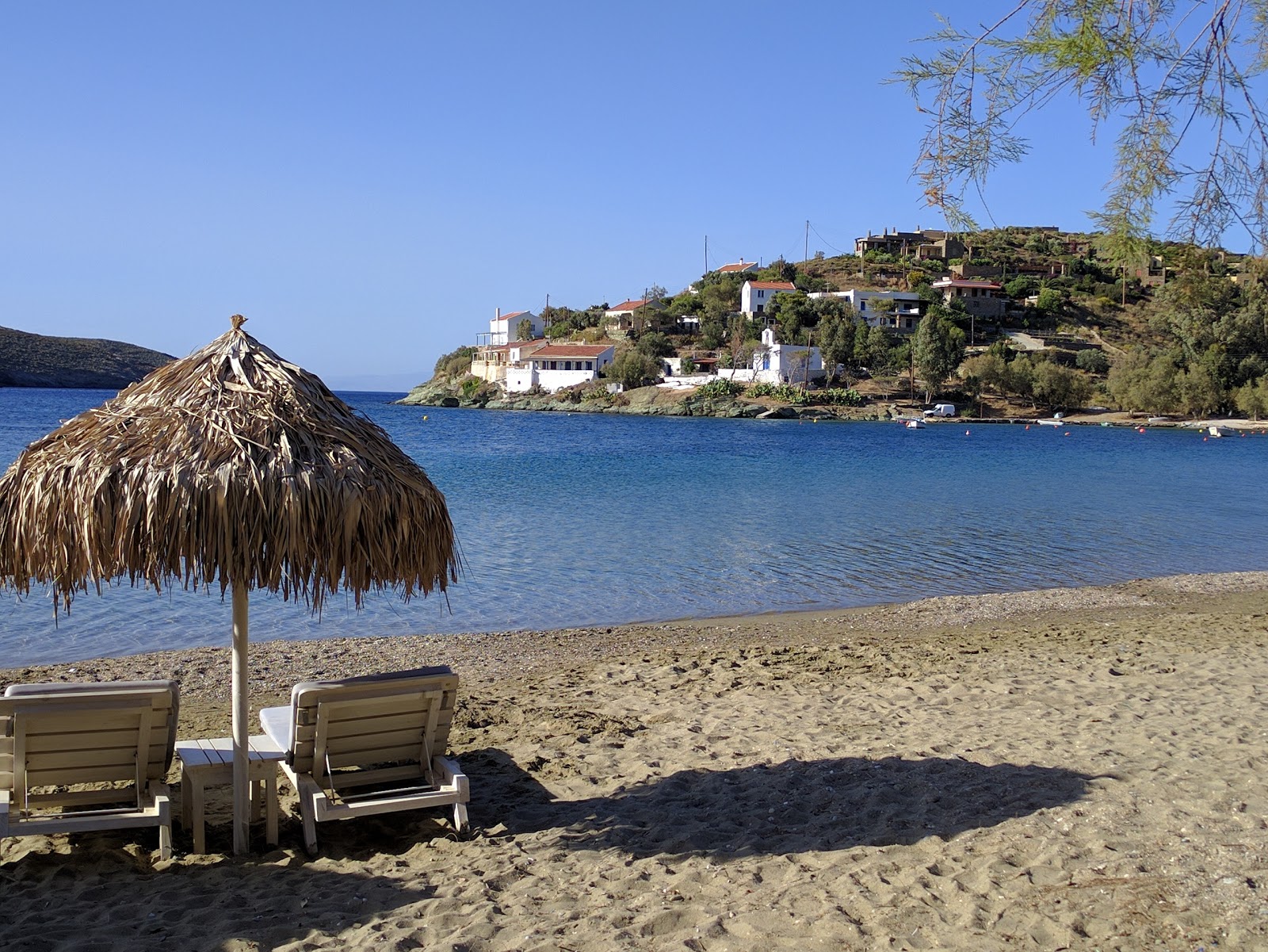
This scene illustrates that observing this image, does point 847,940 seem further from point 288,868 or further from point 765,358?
point 765,358

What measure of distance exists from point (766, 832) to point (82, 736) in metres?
3.51

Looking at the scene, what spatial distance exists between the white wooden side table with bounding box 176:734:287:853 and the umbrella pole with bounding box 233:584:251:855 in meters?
0.06

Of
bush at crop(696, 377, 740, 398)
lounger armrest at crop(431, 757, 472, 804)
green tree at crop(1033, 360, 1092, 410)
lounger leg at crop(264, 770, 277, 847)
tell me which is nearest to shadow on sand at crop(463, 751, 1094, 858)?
lounger armrest at crop(431, 757, 472, 804)

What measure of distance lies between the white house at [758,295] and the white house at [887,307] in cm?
408

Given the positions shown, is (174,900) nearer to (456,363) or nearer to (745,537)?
(745,537)

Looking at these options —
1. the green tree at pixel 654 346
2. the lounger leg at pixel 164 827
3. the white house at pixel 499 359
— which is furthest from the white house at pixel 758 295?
the lounger leg at pixel 164 827

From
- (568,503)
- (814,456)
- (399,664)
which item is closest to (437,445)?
(814,456)

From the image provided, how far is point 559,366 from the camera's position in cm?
10375

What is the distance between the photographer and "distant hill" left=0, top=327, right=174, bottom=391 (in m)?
122

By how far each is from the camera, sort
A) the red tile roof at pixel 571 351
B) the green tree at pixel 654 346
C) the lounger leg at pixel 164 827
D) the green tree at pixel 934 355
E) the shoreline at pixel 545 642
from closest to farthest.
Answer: the lounger leg at pixel 164 827 < the shoreline at pixel 545 642 < the green tree at pixel 934 355 < the green tree at pixel 654 346 < the red tile roof at pixel 571 351

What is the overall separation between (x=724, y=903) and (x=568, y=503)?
71.1 feet

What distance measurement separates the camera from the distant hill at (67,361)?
122 metres

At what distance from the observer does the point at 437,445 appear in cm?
5256

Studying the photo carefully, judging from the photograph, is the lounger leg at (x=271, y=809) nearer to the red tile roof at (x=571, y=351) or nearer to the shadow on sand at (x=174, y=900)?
the shadow on sand at (x=174, y=900)
